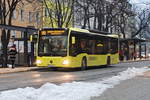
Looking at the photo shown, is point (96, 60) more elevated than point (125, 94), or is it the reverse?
point (96, 60)

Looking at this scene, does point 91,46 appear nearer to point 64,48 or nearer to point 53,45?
point 64,48

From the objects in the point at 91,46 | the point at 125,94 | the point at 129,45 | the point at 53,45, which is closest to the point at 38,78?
the point at 53,45

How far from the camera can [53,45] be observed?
25.7 metres

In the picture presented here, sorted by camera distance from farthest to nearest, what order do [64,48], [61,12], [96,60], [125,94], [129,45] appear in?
[129,45] → [61,12] → [96,60] → [64,48] → [125,94]

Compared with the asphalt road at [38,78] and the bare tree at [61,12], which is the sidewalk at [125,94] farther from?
the bare tree at [61,12]

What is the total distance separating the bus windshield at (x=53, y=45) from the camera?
25.5 meters

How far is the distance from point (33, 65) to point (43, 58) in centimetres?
615

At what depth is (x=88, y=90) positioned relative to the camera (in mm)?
13133

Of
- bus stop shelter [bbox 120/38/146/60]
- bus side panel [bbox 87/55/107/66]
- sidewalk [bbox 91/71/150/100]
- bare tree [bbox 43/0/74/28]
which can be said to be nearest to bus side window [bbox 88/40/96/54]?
bus side panel [bbox 87/55/107/66]

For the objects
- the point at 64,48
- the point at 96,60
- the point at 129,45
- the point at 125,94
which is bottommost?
the point at 125,94

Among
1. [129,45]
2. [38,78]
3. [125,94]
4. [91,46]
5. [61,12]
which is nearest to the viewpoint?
[125,94]

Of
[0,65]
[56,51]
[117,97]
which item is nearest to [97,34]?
[56,51]

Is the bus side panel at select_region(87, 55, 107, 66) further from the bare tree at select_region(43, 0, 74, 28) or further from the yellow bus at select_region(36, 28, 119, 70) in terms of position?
the bare tree at select_region(43, 0, 74, 28)

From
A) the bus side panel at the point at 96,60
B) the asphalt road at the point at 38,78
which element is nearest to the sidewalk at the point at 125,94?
the asphalt road at the point at 38,78
